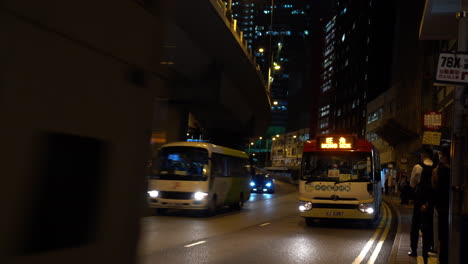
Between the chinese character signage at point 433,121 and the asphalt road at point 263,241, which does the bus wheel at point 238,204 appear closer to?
the asphalt road at point 263,241

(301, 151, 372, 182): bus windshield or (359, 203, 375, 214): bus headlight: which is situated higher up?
(301, 151, 372, 182): bus windshield

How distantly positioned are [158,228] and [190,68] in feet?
50.0

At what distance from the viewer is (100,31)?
2598mm

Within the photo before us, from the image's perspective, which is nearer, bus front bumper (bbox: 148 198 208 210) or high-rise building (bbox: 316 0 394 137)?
bus front bumper (bbox: 148 198 208 210)

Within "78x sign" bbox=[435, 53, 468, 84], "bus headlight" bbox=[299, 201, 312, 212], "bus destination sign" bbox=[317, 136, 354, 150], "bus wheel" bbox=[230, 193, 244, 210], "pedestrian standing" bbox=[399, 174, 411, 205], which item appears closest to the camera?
"78x sign" bbox=[435, 53, 468, 84]

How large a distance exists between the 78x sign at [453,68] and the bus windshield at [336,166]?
9.04m

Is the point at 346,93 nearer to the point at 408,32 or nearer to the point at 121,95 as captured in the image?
the point at 408,32

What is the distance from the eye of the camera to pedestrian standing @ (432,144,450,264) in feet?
28.8

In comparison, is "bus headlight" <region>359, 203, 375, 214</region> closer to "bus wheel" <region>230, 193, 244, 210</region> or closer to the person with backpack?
the person with backpack

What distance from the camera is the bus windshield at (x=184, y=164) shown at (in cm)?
1934

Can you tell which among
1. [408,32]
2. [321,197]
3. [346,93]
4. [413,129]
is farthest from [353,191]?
[346,93]

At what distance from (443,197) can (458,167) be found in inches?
56.3

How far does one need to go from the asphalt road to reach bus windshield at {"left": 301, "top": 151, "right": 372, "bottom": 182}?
5.60 ft

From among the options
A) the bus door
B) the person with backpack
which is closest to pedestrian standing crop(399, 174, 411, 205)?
the bus door
